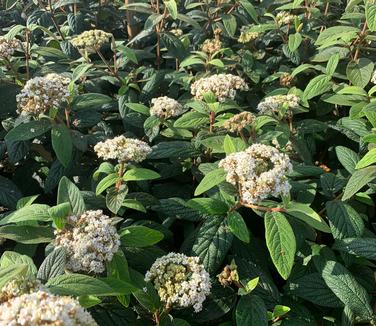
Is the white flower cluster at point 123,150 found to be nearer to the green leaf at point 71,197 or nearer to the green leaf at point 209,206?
the green leaf at point 71,197

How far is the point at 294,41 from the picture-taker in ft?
12.1

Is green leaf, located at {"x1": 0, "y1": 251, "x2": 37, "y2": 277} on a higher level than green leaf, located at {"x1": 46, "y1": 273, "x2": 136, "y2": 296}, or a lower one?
lower

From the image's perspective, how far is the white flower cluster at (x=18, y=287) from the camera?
150 cm

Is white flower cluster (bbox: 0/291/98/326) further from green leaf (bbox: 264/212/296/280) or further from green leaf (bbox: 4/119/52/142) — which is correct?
green leaf (bbox: 4/119/52/142)

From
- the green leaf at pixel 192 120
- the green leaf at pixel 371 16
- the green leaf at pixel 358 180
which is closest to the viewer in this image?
the green leaf at pixel 358 180

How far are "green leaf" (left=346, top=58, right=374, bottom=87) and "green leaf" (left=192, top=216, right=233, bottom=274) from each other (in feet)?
5.44

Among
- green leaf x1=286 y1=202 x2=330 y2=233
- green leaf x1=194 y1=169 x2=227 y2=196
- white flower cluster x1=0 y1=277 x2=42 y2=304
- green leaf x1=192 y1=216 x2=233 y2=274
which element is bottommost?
green leaf x1=192 y1=216 x2=233 y2=274

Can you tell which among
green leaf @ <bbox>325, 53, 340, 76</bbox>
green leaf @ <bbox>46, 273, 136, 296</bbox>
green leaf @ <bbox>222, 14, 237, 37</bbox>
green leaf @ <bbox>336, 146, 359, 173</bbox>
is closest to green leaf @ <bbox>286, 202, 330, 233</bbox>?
green leaf @ <bbox>336, 146, 359, 173</bbox>

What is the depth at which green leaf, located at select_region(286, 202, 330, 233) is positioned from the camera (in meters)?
2.12

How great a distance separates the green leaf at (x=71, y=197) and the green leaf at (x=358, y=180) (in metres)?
1.32

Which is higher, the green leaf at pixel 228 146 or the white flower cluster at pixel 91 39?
the white flower cluster at pixel 91 39

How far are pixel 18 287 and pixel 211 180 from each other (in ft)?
3.56

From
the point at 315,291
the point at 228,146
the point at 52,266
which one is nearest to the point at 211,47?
the point at 228,146

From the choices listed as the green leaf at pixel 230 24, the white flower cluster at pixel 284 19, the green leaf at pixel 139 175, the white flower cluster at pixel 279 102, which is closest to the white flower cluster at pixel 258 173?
the green leaf at pixel 139 175
